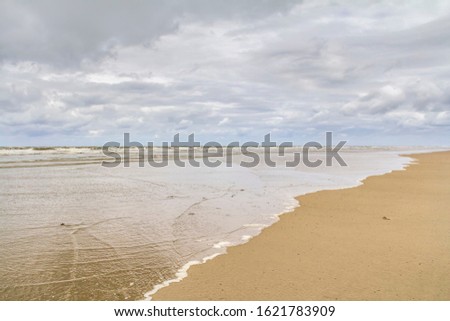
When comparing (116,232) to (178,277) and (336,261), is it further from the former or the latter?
(336,261)

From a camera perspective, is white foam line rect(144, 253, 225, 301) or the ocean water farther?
the ocean water

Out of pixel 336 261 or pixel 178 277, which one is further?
pixel 336 261

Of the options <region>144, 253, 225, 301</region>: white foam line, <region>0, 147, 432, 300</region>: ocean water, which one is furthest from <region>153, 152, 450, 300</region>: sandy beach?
<region>0, 147, 432, 300</region>: ocean water

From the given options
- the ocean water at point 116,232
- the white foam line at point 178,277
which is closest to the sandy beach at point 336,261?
the white foam line at point 178,277

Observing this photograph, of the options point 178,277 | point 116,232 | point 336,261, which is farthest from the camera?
point 116,232

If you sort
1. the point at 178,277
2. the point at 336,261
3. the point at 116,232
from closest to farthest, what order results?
the point at 178,277 < the point at 336,261 < the point at 116,232

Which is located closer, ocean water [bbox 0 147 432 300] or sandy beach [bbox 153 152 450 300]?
sandy beach [bbox 153 152 450 300]

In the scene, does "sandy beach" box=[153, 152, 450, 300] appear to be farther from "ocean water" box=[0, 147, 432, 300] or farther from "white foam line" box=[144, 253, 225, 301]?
"ocean water" box=[0, 147, 432, 300]

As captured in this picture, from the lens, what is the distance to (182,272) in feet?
18.4

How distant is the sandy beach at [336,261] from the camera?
15.8ft

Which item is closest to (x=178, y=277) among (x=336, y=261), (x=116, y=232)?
(x=336, y=261)

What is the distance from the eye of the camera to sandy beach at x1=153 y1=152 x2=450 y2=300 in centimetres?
480

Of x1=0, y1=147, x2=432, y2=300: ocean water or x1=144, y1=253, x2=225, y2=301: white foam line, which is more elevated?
x1=0, y1=147, x2=432, y2=300: ocean water

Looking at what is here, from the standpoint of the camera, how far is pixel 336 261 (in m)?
5.93
